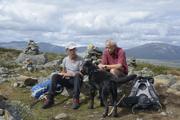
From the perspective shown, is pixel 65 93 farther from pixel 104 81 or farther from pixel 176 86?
pixel 176 86

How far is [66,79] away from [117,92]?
187 centimetres

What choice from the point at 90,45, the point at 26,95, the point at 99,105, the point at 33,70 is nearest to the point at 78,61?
the point at 99,105

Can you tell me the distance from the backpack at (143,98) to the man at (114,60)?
0.68m

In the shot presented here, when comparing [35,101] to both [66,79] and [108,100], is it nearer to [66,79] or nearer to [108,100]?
[66,79]

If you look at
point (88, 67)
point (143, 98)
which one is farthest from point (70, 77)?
point (143, 98)

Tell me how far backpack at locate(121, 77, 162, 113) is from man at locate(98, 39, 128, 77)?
2.22 ft

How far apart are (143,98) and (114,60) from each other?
5.22 ft

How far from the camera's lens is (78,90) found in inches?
575

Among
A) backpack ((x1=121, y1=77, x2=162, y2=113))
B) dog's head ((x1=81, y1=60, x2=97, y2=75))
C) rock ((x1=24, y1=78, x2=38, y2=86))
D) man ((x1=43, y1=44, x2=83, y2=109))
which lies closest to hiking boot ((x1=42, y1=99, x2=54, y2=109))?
man ((x1=43, y1=44, x2=83, y2=109))

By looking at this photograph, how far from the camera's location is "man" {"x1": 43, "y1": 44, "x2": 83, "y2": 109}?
14664 mm

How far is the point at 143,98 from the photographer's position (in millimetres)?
13641

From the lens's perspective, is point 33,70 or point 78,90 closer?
point 78,90

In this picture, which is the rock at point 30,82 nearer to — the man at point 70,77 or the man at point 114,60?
the man at point 70,77

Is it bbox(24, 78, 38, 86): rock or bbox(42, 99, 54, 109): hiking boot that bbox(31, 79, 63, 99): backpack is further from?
bbox(24, 78, 38, 86): rock
